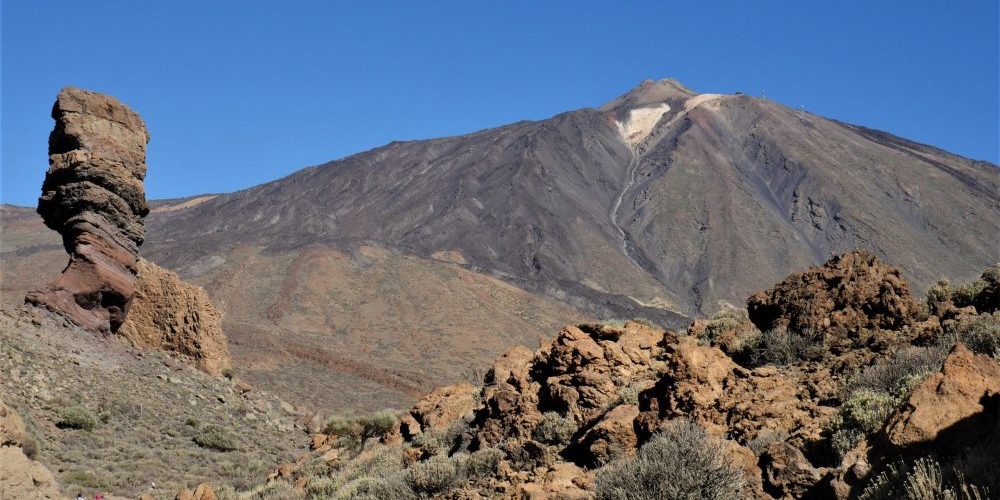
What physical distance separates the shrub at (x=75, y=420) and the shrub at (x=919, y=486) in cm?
1566

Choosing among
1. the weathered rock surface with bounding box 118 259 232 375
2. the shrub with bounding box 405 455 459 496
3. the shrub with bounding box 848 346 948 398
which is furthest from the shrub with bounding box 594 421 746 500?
the weathered rock surface with bounding box 118 259 232 375

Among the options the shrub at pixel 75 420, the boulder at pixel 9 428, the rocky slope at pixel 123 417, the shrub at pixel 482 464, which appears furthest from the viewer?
the shrub at pixel 75 420

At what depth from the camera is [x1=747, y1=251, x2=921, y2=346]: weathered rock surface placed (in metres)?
8.77

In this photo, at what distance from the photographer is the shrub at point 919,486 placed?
13.2 feet

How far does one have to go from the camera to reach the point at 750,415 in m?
7.18

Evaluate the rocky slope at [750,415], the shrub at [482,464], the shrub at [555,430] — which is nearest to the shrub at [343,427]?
the rocky slope at [750,415]

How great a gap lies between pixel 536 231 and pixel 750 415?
89420 millimetres

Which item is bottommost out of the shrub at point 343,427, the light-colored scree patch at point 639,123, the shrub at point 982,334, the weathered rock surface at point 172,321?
the shrub at point 343,427

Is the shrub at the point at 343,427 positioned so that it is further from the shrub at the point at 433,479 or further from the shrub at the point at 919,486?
the shrub at the point at 919,486

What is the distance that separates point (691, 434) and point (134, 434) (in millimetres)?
14728

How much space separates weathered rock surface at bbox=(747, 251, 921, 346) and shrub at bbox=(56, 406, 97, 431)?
1335cm

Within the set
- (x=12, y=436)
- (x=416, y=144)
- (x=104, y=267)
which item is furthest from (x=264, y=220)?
(x=12, y=436)

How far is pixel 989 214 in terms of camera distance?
106375 mm

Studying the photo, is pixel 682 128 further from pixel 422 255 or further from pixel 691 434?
pixel 691 434
